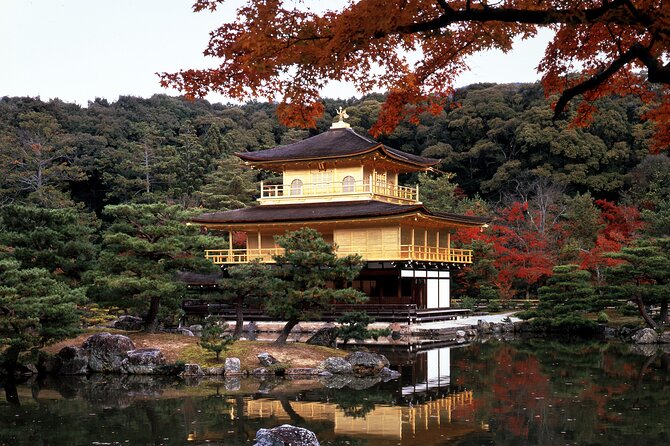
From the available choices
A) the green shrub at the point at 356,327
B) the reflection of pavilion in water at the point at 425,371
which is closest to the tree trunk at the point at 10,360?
the green shrub at the point at 356,327

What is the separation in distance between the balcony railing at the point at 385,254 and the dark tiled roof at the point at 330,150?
4306 mm

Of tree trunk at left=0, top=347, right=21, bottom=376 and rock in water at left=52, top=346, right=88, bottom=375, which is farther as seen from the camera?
rock in water at left=52, top=346, right=88, bottom=375

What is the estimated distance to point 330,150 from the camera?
33.5 metres

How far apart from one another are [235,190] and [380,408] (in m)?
→ 34.4

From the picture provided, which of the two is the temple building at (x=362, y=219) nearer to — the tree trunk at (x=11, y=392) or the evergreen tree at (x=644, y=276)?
the evergreen tree at (x=644, y=276)

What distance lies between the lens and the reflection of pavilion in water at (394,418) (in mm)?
11133

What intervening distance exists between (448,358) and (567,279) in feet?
30.5

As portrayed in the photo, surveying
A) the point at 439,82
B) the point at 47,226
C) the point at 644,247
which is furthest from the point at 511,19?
the point at 644,247

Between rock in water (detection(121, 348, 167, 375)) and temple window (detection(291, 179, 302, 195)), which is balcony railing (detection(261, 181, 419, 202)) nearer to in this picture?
temple window (detection(291, 179, 302, 195))

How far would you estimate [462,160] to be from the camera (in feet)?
190

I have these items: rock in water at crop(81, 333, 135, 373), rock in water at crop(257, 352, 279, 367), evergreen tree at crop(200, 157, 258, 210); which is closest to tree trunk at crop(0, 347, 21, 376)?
rock in water at crop(81, 333, 135, 373)

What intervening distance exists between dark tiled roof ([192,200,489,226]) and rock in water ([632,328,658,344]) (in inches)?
358

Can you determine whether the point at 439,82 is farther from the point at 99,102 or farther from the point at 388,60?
the point at 99,102

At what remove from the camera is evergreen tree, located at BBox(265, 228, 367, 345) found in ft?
63.6
